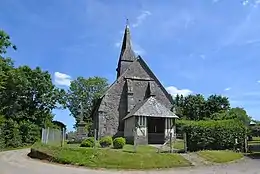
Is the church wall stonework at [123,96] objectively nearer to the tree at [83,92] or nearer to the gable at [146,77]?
the gable at [146,77]

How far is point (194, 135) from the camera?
24250 mm

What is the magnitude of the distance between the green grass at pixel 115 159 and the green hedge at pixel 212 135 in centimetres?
492

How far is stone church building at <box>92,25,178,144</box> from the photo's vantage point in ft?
117

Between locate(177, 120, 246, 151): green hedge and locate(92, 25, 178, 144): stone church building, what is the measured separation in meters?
10.6

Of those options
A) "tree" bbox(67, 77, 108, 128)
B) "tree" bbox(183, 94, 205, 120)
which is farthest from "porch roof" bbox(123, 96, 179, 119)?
"tree" bbox(67, 77, 108, 128)

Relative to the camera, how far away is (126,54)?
51094mm

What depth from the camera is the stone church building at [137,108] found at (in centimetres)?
3559

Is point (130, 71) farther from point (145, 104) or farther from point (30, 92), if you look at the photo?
point (30, 92)

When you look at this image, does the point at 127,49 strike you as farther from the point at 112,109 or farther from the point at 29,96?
the point at 29,96

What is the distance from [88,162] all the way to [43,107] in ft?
99.5

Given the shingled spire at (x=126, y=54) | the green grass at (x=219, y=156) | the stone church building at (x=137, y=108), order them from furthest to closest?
the shingled spire at (x=126, y=54) → the stone church building at (x=137, y=108) → the green grass at (x=219, y=156)

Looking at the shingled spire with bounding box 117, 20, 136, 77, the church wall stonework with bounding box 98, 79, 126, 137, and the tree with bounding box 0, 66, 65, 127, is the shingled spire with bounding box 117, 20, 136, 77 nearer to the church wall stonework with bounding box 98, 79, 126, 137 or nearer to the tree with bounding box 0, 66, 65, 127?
the church wall stonework with bounding box 98, 79, 126, 137

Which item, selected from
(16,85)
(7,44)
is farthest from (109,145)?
(16,85)

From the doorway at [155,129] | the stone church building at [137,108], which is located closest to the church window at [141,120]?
the stone church building at [137,108]
